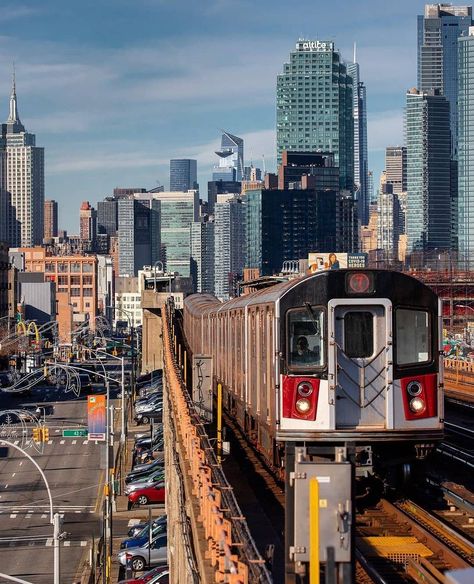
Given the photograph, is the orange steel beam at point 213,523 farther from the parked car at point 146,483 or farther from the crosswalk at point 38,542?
the parked car at point 146,483

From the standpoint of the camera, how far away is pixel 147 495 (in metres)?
42.7

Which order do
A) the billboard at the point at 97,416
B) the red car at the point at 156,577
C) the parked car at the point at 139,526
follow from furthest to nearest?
the billboard at the point at 97,416, the parked car at the point at 139,526, the red car at the point at 156,577

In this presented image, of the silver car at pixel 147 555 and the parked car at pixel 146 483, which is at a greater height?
the silver car at pixel 147 555

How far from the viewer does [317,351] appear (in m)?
16.3

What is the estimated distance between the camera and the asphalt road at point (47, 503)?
36.9 metres

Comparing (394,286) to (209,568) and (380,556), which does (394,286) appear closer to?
(380,556)

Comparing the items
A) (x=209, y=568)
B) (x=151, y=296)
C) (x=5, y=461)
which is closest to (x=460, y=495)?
(x=209, y=568)

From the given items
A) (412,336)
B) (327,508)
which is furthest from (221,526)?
(412,336)

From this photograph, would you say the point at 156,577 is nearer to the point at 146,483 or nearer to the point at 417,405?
the point at 417,405

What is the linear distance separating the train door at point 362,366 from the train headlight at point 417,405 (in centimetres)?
39

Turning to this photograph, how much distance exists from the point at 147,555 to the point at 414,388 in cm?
1659

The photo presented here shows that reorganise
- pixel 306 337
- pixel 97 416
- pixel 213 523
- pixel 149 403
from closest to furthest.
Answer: pixel 213 523
pixel 306 337
pixel 97 416
pixel 149 403

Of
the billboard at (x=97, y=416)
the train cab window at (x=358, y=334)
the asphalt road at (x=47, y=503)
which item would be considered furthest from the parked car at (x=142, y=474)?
the train cab window at (x=358, y=334)

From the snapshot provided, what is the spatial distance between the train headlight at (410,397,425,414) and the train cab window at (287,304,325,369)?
1.31 m
